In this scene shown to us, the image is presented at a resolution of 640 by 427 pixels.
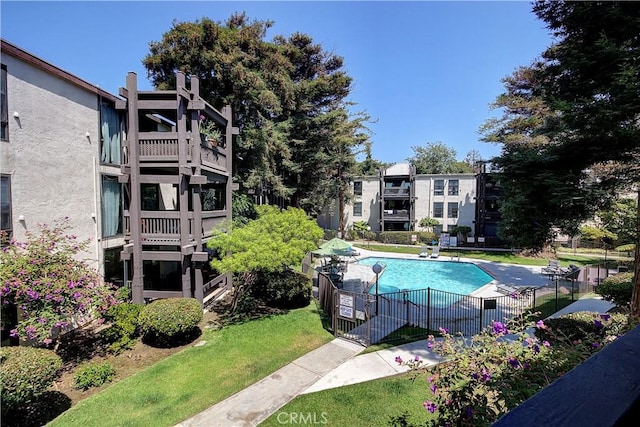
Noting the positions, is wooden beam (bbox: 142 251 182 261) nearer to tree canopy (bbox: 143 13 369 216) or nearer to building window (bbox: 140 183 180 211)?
building window (bbox: 140 183 180 211)

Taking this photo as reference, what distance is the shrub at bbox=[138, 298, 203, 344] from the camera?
29.9 ft

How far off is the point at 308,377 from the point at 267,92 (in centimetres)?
1649

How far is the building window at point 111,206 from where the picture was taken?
11.5 metres

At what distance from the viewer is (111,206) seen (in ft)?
38.9

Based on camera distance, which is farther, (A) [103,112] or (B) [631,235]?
(A) [103,112]

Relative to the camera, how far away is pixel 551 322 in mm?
8969

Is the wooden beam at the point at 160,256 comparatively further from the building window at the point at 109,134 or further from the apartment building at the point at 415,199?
the apartment building at the point at 415,199

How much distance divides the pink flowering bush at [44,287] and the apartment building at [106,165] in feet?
3.86

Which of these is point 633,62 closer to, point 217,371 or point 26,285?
point 217,371

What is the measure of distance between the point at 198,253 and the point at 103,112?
654 centimetres

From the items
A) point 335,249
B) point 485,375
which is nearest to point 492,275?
point 335,249

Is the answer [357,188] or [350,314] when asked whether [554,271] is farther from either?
[357,188]

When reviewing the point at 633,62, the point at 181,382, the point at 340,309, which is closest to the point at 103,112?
the point at 181,382

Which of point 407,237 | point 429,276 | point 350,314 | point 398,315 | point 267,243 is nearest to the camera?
point 350,314
